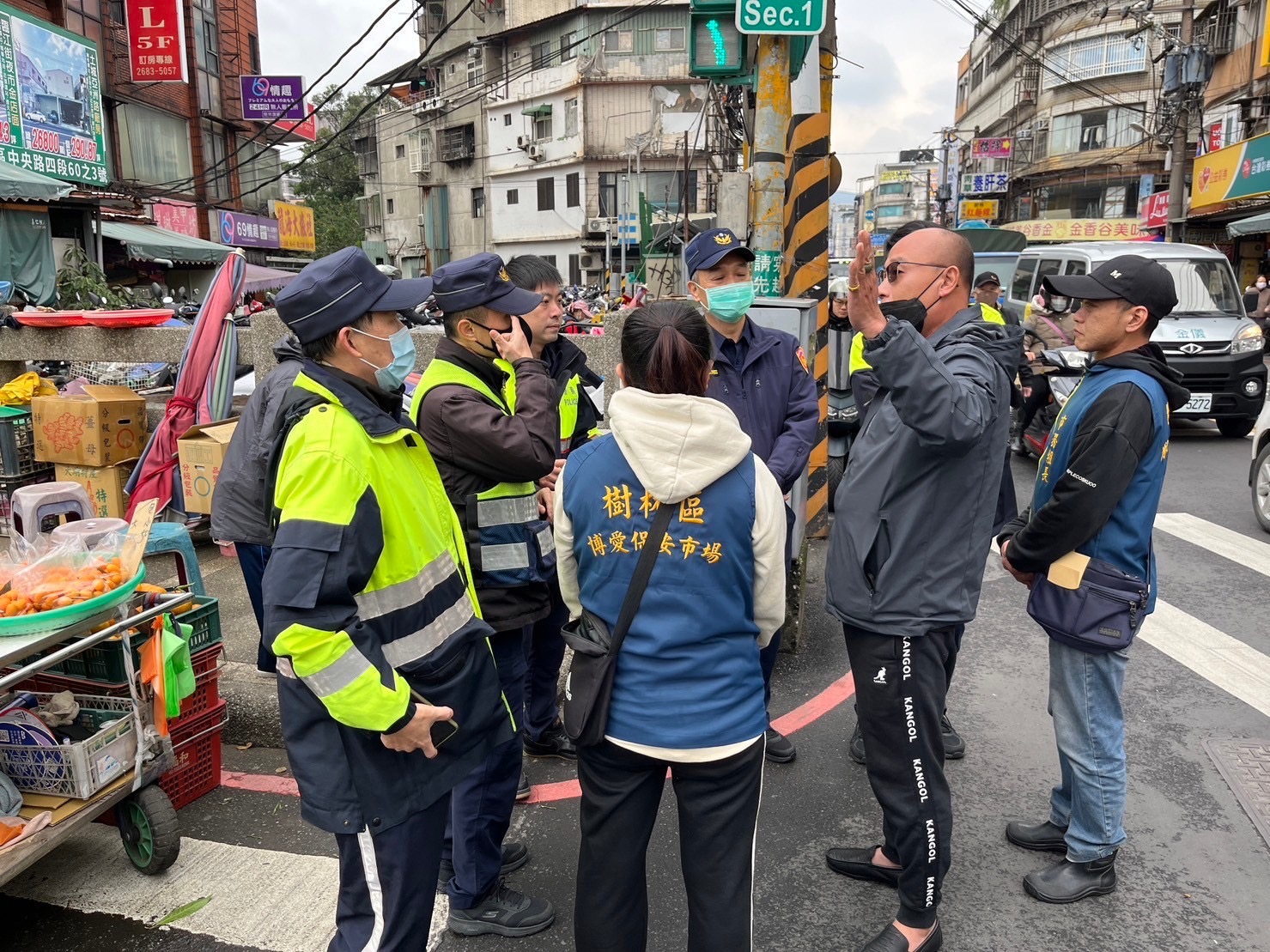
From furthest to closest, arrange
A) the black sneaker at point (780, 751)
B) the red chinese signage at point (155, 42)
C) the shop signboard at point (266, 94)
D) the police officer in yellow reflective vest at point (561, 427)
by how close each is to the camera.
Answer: the shop signboard at point (266, 94) < the red chinese signage at point (155, 42) < the black sneaker at point (780, 751) < the police officer in yellow reflective vest at point (561, 427)

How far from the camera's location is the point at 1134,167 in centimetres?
3594

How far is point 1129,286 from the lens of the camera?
271cm

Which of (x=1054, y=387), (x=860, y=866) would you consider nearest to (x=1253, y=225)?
(x=1054, y=387)

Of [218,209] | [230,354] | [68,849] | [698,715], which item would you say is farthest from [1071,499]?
[218,209]

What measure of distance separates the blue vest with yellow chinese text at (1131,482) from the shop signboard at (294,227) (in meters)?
32.2

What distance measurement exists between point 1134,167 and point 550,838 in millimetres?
41253

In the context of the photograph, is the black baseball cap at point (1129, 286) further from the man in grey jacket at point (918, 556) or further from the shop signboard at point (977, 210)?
the shop signboard at point (977, 210)

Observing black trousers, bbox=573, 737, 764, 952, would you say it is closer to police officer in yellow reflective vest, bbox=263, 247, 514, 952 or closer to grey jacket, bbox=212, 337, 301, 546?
police officer in yellow reflective vest, bbox=263, 247, 514, 952

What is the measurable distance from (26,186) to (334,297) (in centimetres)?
1406

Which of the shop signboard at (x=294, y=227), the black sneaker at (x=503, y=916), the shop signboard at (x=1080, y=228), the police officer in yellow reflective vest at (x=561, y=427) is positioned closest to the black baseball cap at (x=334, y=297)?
the police officer in yellow reflective vest at (x=561, y=427)

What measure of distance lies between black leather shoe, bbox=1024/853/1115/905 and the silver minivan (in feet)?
25.3

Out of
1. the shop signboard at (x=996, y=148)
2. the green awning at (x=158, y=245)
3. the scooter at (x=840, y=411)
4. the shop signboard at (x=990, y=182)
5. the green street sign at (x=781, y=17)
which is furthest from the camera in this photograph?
the shop signboard at (x=990, y=182)

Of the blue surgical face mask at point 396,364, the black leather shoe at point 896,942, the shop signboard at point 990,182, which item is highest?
the shop signboard at point 990,182

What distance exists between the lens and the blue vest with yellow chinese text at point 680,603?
6.56ft
